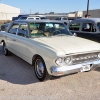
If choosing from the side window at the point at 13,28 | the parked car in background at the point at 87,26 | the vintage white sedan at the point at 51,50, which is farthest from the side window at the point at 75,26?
the side window at the point at 13,28

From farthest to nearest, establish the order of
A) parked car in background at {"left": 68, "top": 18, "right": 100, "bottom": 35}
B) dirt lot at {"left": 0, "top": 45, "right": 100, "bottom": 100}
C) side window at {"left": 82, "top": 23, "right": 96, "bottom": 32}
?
Answer: side window at {"left": 82, "top": 23, "right": 96, "bottom": 32}
parked car in background at {"left": 68, "top": 18, "right": 100, "bottom": 35}
dirt lot at {"left": 0, "top": 45, "right": 100, "bottom": 100}

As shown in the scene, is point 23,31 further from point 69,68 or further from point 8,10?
point 8,10

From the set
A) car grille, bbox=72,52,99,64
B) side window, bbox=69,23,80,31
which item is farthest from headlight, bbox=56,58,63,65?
side window, bbox=69,23,80,31

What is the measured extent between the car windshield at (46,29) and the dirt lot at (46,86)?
3.90ft

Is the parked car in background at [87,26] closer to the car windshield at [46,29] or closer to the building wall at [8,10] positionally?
the car windshield at [46,29]

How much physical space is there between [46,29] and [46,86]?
187 cm

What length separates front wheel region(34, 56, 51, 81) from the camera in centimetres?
422

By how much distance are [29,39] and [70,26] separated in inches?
166

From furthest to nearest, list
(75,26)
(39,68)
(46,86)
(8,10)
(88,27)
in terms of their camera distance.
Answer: (8,10) < (75,26) < (88,27) < (39,68) < (46,86)

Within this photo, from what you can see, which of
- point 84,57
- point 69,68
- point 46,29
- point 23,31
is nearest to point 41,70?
point 69,68

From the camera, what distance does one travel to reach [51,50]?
3.90m

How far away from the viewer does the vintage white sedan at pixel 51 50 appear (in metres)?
3.87

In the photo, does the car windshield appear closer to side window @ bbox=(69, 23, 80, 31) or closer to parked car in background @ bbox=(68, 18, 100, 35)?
parked car in background @ bbox=(68, 18, 100, 35)

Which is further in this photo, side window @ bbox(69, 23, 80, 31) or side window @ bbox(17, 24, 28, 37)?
side window @ bbox(69, 23, 80, 31)
